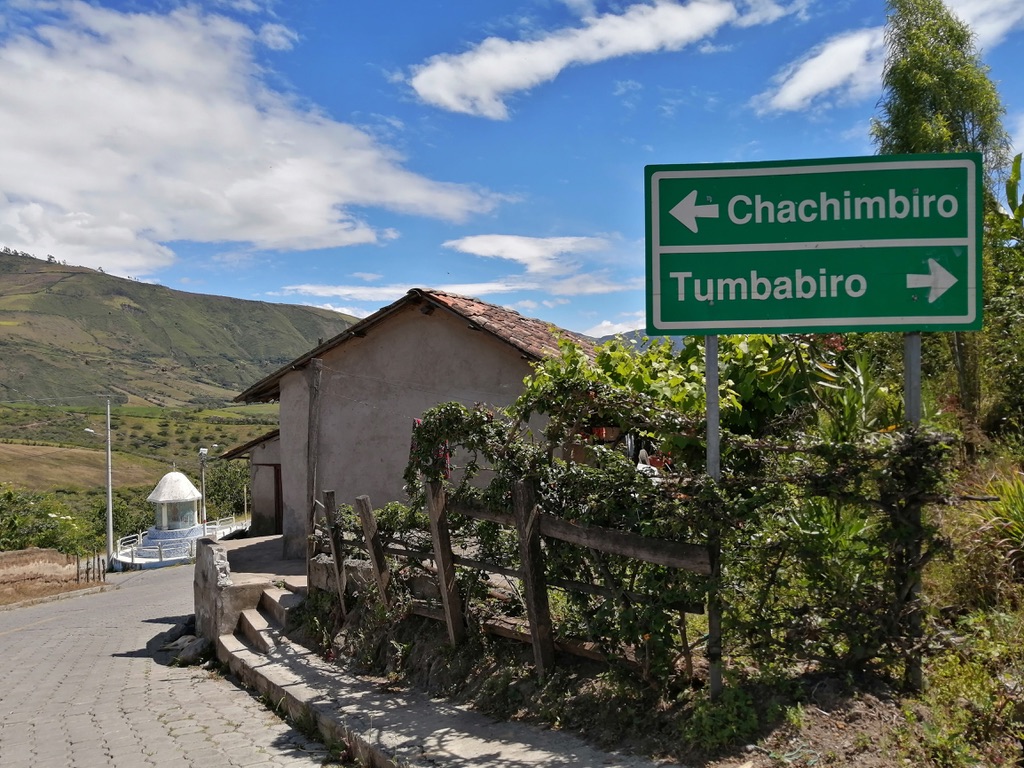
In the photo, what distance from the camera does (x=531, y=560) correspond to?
5.13 m

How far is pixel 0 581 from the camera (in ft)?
68.7

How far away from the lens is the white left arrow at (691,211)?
14.3 ft

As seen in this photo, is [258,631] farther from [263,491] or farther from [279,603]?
[263,491]

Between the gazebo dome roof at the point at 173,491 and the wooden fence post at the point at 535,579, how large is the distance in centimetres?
3070

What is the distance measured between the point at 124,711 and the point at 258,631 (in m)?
1.57

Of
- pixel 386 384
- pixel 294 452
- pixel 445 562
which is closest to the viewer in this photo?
pixel 445 562

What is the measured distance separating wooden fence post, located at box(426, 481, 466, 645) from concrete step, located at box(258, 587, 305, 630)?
3425 mm

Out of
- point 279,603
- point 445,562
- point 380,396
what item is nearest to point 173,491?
point 380,396

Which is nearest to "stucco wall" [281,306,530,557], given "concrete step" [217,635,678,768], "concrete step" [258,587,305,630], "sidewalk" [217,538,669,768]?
"concrete step" [258,587,305,630]

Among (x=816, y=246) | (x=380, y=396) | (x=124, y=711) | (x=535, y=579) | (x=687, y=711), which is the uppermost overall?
(x=816, y=246)

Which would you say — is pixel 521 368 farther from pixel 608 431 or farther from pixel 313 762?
pixel 313 762

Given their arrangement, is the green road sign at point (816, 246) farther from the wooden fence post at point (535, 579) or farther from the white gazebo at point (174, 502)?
the white gazebo at point (174, 502)

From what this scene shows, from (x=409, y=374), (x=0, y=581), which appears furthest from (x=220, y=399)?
(x=409, y=374)

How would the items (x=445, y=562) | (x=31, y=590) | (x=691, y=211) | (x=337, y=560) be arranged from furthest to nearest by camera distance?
(x=31, y=590) < (x=337, y=560) < (x=445, y=562) < (x=691, y=211)
